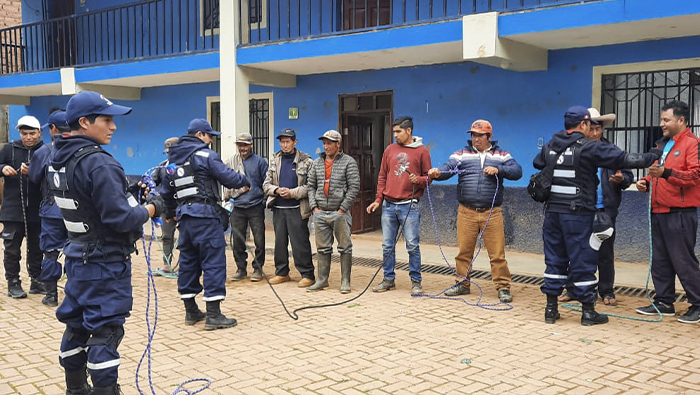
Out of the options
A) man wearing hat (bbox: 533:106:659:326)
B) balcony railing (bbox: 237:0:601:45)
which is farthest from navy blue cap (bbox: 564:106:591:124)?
balcony railing (bbox: 237:0:601:45)

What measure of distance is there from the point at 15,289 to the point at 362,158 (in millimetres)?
6414

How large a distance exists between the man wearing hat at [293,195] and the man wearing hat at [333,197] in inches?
7.5

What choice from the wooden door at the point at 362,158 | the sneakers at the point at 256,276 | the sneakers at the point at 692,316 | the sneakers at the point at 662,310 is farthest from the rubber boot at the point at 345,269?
the wooden door at the point at 362,158

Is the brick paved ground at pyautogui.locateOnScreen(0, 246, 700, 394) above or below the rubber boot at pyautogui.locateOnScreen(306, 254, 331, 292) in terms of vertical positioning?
below

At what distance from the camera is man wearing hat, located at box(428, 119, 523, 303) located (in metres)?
6.62

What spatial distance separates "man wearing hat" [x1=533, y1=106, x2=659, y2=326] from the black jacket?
539 centimetres

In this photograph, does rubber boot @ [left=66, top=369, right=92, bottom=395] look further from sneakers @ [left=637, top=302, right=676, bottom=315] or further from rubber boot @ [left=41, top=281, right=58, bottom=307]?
sneakers @ [left=637, top=302, right=676, bottom=315]

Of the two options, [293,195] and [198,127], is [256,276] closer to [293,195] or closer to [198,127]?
[293,195]

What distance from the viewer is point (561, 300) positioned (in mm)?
6715

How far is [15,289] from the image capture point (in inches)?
279

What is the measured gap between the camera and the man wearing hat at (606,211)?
5773 mm

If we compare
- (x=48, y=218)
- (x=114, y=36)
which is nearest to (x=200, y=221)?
(x=48, y=218)

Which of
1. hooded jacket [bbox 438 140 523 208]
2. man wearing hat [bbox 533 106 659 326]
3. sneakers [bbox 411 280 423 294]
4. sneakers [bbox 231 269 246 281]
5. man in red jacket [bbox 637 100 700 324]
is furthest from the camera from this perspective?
sneakers [bbox 231 269 246 281]

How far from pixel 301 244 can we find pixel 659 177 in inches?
152
